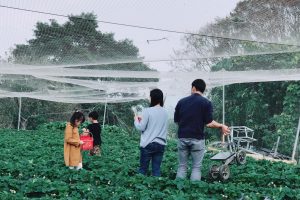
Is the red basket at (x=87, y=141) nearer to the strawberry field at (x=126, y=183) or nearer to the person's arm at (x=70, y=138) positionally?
the strawberry field at (x=126, y=183)

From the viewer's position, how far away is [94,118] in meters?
9.46

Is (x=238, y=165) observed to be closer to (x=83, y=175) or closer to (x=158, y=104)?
(x=158, y=104)

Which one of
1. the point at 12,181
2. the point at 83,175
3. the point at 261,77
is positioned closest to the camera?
the point at 12,181

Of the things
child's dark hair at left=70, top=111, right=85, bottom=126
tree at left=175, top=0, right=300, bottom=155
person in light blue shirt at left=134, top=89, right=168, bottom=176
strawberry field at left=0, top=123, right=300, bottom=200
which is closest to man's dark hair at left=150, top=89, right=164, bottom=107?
person in light blue shirt at left=134, top=89, right=168, bottom=176

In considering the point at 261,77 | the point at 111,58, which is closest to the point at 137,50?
the point at 111,58

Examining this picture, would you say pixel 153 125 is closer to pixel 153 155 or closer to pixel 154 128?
pixel 154 128

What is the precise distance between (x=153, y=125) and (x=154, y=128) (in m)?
0.04

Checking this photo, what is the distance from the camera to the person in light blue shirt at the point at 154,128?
7.22m

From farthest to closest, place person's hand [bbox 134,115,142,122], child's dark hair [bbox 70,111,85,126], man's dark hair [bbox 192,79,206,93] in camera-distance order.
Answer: child's dark hair [bbox 70,111,85,126] → person's hand [bbox 134,115,142,122] → man's dark hair [bbox 192,79,206,93]

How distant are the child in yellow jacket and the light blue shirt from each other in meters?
1.37

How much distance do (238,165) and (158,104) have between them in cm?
232

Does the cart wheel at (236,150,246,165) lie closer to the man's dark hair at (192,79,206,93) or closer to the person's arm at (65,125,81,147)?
the man's dark hair at (192,79,206,93)

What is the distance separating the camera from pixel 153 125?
7242 mm

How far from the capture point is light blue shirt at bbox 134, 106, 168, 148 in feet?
23.7
